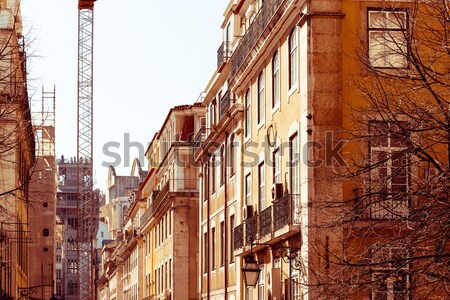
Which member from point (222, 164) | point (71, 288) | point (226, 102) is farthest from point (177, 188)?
point (71, 288)

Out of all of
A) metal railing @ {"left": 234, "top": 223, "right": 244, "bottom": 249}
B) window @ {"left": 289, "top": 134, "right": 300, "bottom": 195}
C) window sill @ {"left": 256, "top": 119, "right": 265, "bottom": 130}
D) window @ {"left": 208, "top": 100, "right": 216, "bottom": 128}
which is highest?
window @ {"left": 208, "top": 100, "right": 216, "bottom": 128}

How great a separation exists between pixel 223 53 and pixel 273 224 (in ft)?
48.7

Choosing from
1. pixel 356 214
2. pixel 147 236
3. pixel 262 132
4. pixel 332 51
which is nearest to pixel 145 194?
pixel 147 236

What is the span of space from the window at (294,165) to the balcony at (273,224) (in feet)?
1.45

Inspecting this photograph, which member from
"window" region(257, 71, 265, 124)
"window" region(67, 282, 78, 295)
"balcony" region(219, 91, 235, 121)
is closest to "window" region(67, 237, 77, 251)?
"window" region(67, 282, 78, 295)

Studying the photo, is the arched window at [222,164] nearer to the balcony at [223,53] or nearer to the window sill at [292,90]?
the balcony at [223,53]

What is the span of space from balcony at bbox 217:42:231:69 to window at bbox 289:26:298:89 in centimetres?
1316

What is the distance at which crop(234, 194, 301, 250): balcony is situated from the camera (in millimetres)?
27672

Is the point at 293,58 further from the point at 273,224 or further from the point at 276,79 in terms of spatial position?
the point at 273,224

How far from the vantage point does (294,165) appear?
28984 mm

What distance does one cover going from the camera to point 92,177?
105 metres

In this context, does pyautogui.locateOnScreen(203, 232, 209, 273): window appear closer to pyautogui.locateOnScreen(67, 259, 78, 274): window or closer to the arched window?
the arched window

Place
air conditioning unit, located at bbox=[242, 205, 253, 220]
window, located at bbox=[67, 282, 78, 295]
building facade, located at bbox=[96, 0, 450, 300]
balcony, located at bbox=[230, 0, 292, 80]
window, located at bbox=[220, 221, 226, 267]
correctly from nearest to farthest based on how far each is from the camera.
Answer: building facade, located at bbox=[96, 0, 450, 300] < balcony, located at bbox=[230, 0, 292, 80] < air conditioning unit, located at bbox=[242, 205, 253, 220] < window, located at bbox=[220, 221, 226, 267] < window, located at bbox=[67, 282, 78, 295]

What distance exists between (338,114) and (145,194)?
50439 mm
